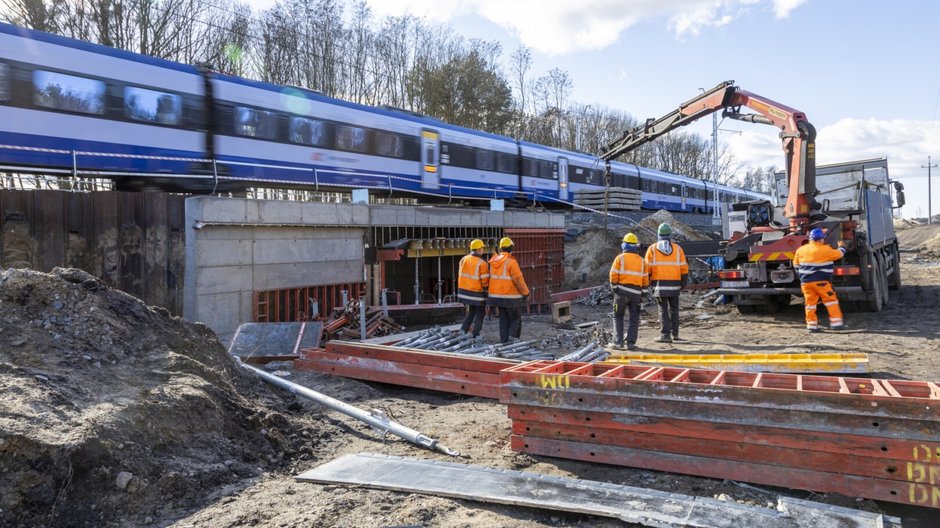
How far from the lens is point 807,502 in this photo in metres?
3.91

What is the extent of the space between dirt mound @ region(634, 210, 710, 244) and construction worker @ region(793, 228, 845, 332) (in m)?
10.3

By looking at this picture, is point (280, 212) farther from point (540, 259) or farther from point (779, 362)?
point (540, 259)

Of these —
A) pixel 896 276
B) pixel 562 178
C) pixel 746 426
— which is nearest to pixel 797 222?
pixel 896 276

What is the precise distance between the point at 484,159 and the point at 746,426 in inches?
627

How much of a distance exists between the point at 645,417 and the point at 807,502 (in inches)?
45.8

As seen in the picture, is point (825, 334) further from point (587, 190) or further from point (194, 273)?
point (587, 190)

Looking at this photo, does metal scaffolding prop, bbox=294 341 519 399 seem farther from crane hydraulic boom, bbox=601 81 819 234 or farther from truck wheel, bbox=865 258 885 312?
truck wheel, bbox=865 258 885 312

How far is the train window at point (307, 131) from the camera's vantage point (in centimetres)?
1391

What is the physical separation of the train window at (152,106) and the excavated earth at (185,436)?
611 centimetres

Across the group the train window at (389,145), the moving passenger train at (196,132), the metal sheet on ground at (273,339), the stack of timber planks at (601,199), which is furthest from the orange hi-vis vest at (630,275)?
the stack of timber planks at (601,199)

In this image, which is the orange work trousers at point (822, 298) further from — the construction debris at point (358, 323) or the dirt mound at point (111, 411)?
the dirt mound at point (111, 411)

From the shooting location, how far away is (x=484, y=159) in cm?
1961

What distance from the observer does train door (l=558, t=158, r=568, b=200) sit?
2366cm

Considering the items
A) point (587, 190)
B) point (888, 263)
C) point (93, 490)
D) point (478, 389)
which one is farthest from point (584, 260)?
point (93, 490)
